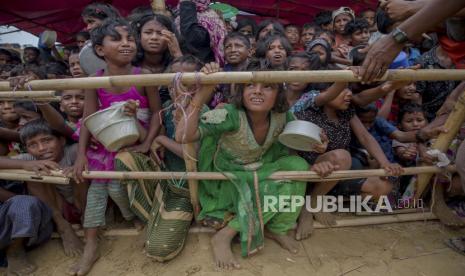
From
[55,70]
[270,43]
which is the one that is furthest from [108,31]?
[55,70]

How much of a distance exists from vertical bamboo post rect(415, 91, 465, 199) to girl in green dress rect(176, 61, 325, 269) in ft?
3.03

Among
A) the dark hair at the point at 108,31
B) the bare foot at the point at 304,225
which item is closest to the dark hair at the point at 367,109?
the bare foot at the point at 304,225

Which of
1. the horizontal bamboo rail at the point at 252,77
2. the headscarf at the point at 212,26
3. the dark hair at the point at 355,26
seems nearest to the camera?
the horizontal bamboo rail at the point at 252,77

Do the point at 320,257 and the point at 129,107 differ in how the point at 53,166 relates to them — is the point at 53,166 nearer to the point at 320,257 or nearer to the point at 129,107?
the point at 129,107

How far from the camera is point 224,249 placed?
6.84 feet

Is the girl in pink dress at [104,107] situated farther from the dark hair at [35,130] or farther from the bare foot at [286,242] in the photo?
the bare foot at [286,242]

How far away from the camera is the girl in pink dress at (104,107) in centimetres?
222

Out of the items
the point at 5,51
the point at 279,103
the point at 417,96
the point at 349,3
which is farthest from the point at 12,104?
the point at 349,3

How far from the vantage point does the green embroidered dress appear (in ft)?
6.96

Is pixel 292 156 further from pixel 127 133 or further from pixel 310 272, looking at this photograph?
pixel 127 133

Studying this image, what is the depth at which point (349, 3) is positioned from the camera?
6.94 m

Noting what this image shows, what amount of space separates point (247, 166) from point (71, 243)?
1334mm

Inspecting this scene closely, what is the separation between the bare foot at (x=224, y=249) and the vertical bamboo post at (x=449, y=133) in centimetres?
143

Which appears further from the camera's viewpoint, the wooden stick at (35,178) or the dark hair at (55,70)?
the dark hair at (55,70)
